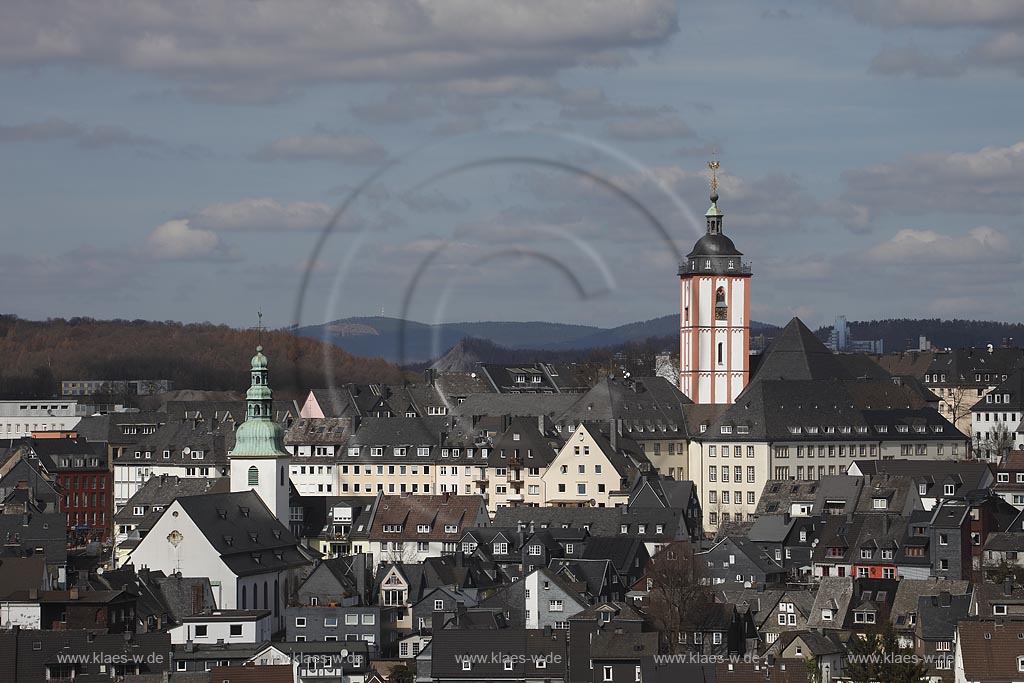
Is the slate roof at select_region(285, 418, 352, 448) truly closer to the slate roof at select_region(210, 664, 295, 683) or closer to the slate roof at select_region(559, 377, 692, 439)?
the slate roof at select_region(559, 377, 692, 439)

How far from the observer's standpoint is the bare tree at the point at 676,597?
3435 inches

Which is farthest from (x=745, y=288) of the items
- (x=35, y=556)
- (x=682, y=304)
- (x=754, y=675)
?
(x=754, y=675)

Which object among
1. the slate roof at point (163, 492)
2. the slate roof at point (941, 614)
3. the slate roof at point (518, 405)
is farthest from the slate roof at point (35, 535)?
the slate roof at point (518, 405)

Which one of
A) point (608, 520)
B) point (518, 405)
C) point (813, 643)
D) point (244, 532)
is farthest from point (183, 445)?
point (813, 643)

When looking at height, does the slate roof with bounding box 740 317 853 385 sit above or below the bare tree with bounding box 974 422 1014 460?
above

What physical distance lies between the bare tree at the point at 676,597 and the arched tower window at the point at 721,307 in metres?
37.8

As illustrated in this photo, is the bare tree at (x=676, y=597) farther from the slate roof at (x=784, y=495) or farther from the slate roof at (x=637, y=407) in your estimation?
the slate roof at (x=637, y=407)

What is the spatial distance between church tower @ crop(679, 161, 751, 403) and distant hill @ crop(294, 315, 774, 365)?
7.45 feet

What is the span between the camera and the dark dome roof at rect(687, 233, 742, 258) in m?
138

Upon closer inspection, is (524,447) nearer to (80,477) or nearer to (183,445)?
(183,445)

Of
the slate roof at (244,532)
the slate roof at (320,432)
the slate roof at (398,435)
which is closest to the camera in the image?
the slate roof at (244,532)

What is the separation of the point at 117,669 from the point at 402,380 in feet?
328

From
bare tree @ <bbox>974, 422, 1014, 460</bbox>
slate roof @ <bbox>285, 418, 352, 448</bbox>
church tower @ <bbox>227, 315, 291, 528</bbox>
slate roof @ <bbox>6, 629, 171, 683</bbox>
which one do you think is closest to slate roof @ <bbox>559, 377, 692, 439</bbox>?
slate roof @ <bbox>285, 418, 352, 448</bbox>

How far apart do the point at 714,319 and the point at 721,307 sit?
794 mm
